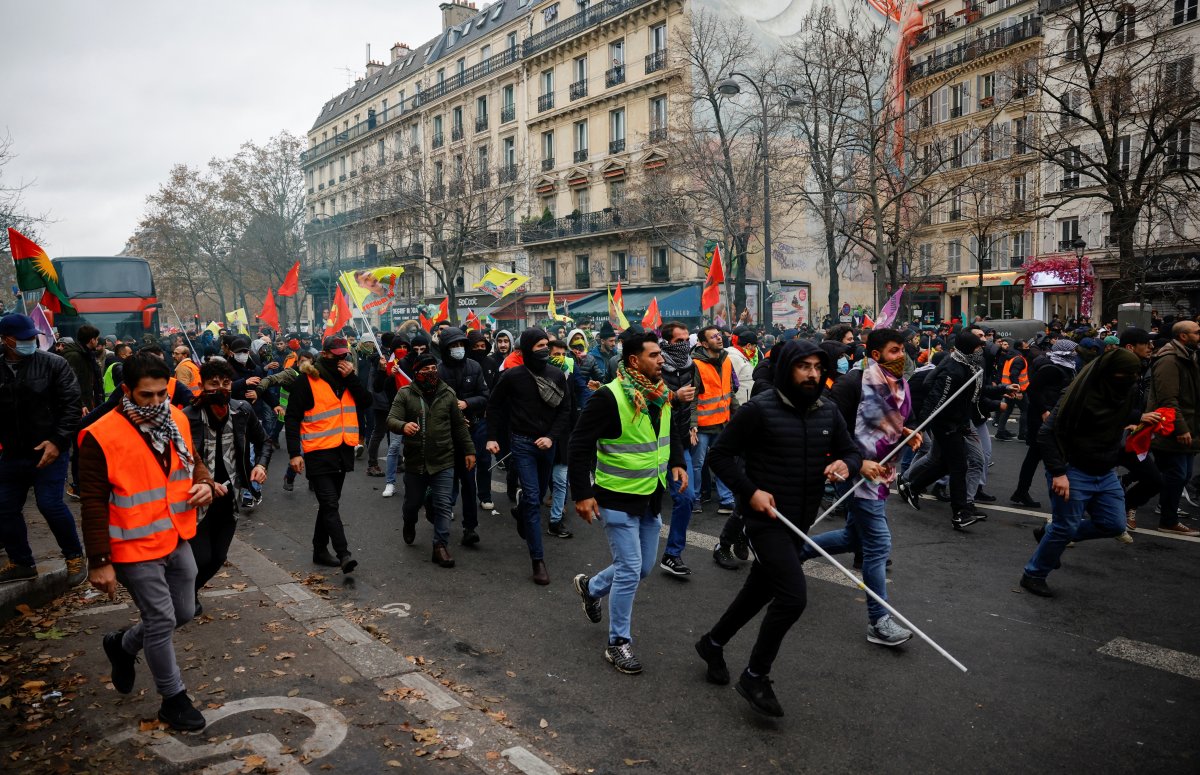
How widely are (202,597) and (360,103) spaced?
2260 inches

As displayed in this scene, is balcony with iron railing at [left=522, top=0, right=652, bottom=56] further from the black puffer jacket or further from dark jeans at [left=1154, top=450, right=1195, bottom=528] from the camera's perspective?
the black puffer jacket

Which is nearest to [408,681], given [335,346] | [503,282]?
[335,346]

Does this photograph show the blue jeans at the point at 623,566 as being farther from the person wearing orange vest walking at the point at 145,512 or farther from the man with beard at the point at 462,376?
the man with beard at the point at 462,376

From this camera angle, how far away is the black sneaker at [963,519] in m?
7.42

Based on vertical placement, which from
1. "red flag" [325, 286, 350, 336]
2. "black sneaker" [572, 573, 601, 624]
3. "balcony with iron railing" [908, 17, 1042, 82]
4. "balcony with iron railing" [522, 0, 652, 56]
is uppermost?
"balcony with iron railing" [522, 0, 652, 56]

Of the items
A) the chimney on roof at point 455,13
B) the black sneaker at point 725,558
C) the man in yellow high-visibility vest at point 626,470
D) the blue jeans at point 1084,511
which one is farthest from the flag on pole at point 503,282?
the chimney on roof at point 455,13

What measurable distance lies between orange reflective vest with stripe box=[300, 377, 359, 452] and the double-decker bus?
62.5 feet

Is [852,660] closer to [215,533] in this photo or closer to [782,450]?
[782,450]

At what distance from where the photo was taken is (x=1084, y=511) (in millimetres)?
5508

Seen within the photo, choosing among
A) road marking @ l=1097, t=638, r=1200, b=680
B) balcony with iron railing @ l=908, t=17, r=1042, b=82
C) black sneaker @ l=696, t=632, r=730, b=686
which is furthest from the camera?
balcony with iron railing @ l=908, t=17, r=1042, b=82

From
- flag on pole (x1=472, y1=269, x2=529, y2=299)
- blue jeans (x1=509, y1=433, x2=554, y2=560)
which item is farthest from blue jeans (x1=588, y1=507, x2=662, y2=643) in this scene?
flag on pole (x1=472, y1=269, x2=529, y2=299)

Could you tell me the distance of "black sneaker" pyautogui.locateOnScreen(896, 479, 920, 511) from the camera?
8305 mm

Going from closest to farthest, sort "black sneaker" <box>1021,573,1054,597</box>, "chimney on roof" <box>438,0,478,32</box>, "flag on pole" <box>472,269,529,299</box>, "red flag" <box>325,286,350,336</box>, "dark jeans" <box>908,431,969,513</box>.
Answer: "black sneaker" <box>1021,573,1054,597</box> < "dark jeans" <box>908,431,969,513</box> < "red flag" <box>325,286,350,336</box> < "flag on pole" <box>472,269,529,299</box> < "chimney on roof" <box>438,0,478,32</box>

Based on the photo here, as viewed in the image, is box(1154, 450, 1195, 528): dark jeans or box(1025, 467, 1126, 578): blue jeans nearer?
box(1025, 467, 1126, 578): blue jeans
